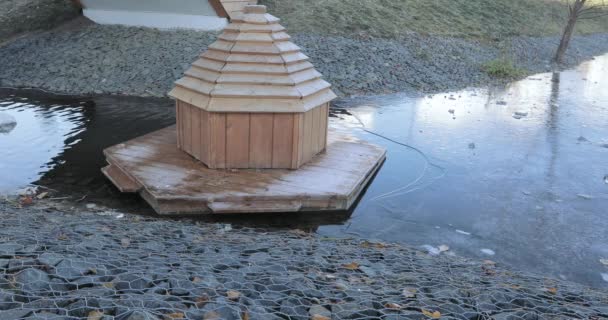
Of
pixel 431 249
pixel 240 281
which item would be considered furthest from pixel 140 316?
pixel 431 249

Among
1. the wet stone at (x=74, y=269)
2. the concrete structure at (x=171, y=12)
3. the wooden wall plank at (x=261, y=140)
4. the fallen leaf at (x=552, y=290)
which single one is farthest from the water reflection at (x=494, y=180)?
the concrete structure at (x=171, y=12)

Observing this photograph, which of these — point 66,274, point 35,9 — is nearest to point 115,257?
point 66,274

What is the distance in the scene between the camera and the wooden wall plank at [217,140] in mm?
6055

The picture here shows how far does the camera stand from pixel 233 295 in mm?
3039

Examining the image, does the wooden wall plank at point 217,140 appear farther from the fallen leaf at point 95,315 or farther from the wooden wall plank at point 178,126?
the fallen leaf at point 95,315

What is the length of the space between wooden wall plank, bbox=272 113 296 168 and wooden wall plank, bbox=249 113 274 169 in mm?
52

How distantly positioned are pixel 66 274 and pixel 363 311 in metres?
1.90

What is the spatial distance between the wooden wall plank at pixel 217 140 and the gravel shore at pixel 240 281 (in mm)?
1664

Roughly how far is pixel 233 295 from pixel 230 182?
119 inches

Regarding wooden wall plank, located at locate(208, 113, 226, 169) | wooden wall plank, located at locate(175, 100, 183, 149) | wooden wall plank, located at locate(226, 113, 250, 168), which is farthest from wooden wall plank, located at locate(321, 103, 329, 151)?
wooden wall plank, located at locate(175, 100, 183, 149)

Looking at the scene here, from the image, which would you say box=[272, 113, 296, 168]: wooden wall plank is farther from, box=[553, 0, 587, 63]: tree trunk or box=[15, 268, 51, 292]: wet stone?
box=[553, 0, 587, 63]: tree trunk

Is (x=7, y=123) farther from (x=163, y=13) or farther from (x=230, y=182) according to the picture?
(x=163, y=13)

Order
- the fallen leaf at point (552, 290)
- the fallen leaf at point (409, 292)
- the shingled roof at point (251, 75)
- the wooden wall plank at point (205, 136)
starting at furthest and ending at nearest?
1. the wooden wall plank at point (205, 136)
2. the shingled roof at point (251, 75)
3. the fallen leaf at point (552, 290)
4. the fallen leaf at point (409, 292)

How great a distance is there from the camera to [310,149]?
6734 mm
